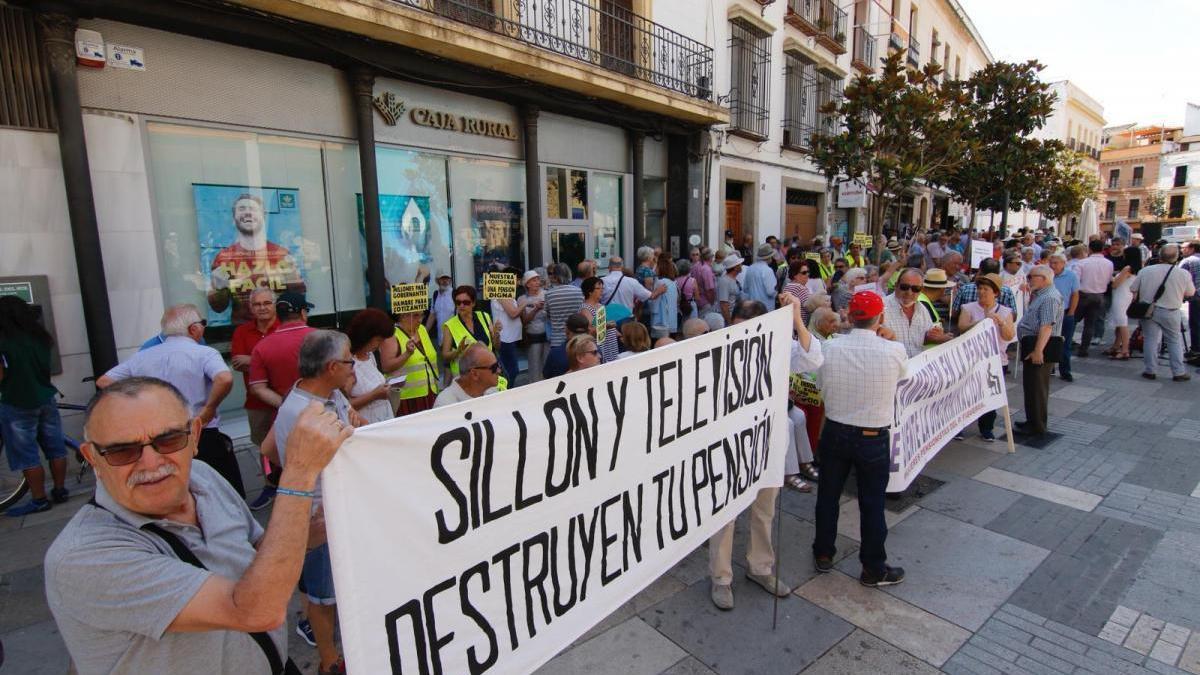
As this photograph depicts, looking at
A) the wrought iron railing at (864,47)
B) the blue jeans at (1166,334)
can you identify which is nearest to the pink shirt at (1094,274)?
the blue jeans at (1166,334)

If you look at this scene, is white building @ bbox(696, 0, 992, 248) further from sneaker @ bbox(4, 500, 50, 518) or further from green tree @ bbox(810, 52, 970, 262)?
sneaker @ bbox(4, 500, 50, 518)

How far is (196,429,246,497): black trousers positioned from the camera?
12.9 ft

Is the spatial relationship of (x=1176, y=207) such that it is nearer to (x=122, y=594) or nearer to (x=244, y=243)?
(x=244, y=243)

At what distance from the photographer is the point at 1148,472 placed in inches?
209

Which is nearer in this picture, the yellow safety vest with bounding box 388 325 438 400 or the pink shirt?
the yellow safety vest with bounding box 388 325 438 400

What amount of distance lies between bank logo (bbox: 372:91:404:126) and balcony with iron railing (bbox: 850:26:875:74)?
51.6ft

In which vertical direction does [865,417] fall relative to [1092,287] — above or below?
below

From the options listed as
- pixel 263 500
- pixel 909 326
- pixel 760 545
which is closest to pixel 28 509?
pixel 263 500

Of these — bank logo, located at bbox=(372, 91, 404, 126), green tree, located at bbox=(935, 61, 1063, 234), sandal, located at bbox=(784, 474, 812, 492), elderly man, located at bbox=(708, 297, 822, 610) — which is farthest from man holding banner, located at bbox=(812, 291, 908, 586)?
green tree, located at bbox=(935, 61, 1063, 234)

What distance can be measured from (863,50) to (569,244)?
14.3 meters

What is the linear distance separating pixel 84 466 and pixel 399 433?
219 inches

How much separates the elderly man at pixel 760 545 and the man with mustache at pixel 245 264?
18.3 ft

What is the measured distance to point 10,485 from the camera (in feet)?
16.7

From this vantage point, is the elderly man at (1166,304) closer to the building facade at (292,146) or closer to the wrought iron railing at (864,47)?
the building facade at (292,146)
